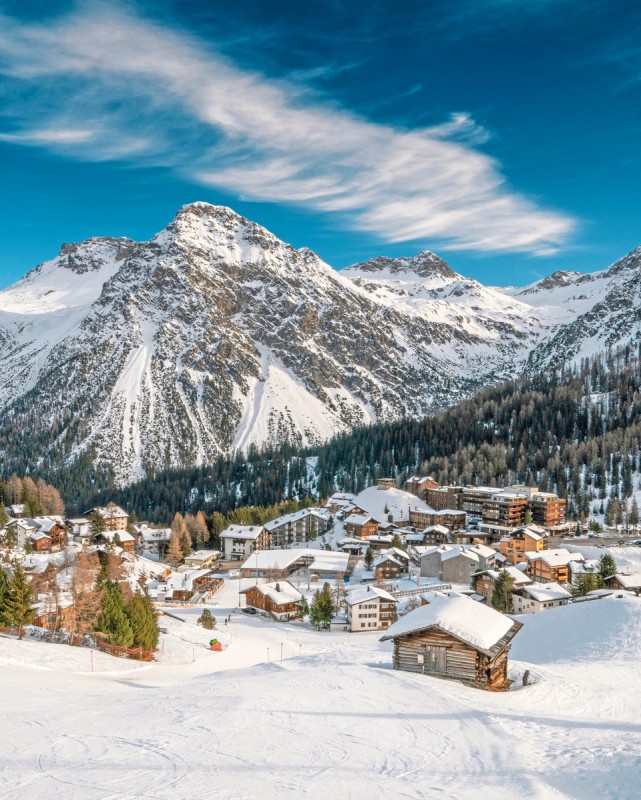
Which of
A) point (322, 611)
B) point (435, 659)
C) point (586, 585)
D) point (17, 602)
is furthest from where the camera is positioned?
point (586, 585)

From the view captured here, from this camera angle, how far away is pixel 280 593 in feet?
250

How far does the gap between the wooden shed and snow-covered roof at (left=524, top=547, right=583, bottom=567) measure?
6420 centimetres

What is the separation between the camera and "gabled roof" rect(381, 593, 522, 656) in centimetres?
2666

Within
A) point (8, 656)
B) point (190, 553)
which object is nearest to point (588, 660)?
point (8, 656)

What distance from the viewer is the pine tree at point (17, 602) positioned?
40.3 metres

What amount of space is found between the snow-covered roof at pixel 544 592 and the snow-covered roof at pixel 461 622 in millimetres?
45968

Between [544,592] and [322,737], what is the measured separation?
63.1 metres

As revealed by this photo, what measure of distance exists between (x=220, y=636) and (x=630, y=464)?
126 metres

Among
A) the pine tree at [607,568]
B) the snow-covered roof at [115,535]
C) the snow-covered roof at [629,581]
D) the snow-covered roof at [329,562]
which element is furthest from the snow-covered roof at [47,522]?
the snow-covered roof at [629,581]

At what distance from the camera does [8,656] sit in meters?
32.8

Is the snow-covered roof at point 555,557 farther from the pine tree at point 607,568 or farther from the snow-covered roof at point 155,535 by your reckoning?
the snow-covered roof at point 155,535

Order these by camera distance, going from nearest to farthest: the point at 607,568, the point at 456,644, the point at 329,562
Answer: the point at 456,644
the point at 607,568
the point at 329,562

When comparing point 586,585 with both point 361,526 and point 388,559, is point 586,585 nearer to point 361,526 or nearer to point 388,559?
point 388,559

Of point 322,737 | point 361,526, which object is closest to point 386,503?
point 361,526
